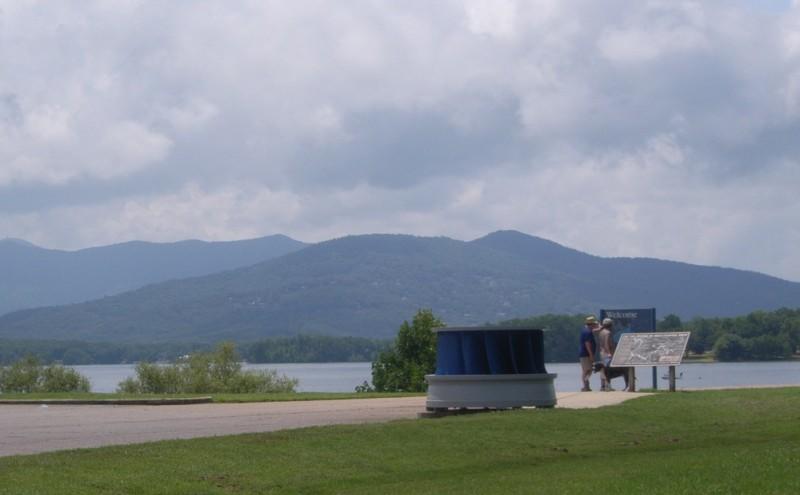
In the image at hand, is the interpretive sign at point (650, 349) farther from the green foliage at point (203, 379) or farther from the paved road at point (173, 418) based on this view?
the green foliage at point (203, 379)

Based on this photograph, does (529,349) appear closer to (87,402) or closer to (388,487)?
(388,487)

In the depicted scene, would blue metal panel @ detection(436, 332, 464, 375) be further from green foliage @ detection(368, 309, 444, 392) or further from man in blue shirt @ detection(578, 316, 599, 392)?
green foliage @ detection(368, 309, 444, 392)

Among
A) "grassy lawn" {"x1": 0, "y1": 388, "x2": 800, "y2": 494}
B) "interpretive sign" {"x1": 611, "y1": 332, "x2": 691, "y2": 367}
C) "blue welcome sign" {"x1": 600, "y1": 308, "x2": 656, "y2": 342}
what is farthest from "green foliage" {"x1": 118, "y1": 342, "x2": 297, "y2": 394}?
"grassy lawn" {"x1": 0, "y1": 388, "x2": 800, "y2": 494}

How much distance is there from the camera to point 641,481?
13.7 m

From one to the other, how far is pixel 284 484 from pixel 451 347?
346 inches

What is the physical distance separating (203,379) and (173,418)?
3258 centimetres

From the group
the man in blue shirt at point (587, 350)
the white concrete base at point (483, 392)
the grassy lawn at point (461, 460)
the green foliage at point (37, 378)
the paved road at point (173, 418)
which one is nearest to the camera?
the grassy lawn at point (461, 460)

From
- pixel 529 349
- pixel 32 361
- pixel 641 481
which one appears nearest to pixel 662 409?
pixel 529 349

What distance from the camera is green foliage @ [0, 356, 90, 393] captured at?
182 ft

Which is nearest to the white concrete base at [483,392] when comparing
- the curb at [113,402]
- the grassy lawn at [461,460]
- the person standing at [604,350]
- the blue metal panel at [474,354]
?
the blue metal panel at [474,354]

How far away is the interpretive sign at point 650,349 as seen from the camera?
28250 mm

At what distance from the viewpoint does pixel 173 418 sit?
75.4 ft

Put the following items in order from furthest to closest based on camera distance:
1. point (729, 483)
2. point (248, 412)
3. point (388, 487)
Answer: point (248, 412), point (388, 487), point (729, 483)

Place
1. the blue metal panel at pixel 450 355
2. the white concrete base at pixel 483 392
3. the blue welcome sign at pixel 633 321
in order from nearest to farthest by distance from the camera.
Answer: the white concrete base at pixel 483 392
the blue metal panel at pixel 450 355
the blue welcome sign at pixel 633 321
